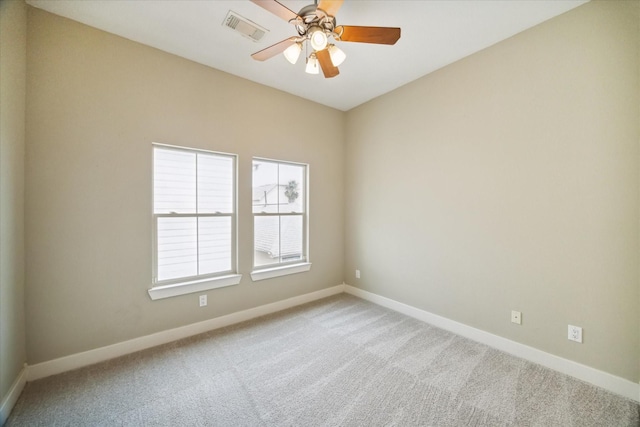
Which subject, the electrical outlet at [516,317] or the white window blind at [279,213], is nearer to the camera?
the electrical outlet at [516,317]

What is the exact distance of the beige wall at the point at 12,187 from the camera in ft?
5.55

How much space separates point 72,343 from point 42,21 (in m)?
2.66

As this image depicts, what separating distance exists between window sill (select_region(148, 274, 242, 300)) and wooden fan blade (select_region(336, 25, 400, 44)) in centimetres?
264

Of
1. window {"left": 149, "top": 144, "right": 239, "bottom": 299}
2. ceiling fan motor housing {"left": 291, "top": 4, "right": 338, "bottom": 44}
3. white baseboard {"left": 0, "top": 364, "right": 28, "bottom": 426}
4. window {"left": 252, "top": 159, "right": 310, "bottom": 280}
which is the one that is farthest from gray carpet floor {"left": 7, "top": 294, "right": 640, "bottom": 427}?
ceiling fan motor housing {"left": 291, "top": 4, "right": 338, "bottom": 44}

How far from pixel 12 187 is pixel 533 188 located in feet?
13.6

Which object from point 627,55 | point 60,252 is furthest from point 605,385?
point 60,252

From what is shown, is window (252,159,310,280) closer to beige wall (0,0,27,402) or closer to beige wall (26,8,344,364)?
beige wall (26,8,344,364)

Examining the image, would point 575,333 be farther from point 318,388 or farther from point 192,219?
point 192,219

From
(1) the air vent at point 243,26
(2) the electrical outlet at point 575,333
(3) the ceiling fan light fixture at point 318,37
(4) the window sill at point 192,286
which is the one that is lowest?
(2) the electrical outlet at point 575,333

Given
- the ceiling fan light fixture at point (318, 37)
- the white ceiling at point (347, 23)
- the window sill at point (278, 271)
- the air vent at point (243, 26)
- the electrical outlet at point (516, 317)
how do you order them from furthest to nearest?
1. the window sill at point (278, 271)
2. the electrical outlet at point (516, 317)
3. the air vent at point (243, 26)
4. the white ceiling at point (347, 23)
5. the ceiling fan light fixture at point (318, 37)

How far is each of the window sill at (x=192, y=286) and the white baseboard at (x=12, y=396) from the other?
0.93 m

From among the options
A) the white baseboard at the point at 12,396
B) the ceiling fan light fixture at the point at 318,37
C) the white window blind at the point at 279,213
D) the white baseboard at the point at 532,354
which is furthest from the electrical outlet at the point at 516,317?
the white baseboard at the point at 12,396

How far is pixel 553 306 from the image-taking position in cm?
218

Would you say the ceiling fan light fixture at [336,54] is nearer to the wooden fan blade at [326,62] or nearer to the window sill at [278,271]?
the wooden fan blade at [326,62]
